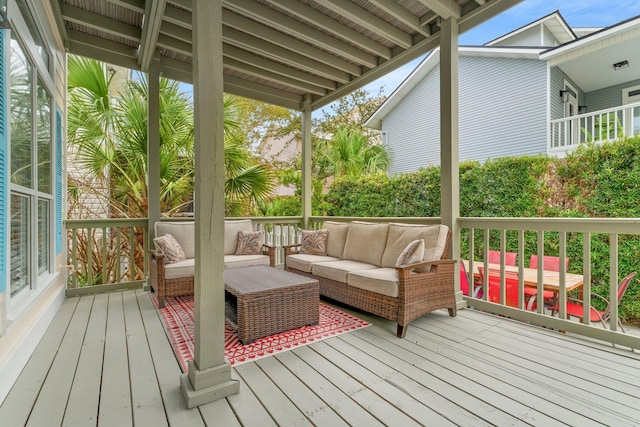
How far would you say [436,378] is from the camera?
2.00 meters

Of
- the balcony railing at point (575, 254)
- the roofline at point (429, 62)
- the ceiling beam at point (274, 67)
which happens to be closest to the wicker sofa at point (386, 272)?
the balcony railing at point (575, 254)

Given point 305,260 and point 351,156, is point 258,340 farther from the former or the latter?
point 351,156

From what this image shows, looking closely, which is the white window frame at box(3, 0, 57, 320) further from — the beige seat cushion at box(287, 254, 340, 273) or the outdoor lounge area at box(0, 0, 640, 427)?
the beige seat cushion at box(287, 254, 340, 273)

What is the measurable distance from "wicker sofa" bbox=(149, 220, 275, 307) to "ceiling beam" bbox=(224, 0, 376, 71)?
2656 millimetres

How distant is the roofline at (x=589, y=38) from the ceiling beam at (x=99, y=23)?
7778mm

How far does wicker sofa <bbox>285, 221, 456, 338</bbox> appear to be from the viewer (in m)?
2.75

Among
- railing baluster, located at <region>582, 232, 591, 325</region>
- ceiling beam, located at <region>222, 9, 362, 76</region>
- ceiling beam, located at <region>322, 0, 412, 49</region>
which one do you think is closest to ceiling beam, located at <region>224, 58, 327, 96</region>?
ceiling beam, located at <region>222, 9, 362, 76</region>

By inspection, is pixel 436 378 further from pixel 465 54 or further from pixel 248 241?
pixel 465 54

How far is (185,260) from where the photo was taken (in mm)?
3916

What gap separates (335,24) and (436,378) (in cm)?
366

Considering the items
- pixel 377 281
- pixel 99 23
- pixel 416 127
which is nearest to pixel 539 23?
pixel 416 127

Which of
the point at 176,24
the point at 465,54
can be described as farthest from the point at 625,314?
the point at 465,54

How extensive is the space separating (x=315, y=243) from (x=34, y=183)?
3.05 m

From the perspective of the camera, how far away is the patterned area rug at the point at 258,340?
93.0 inches
